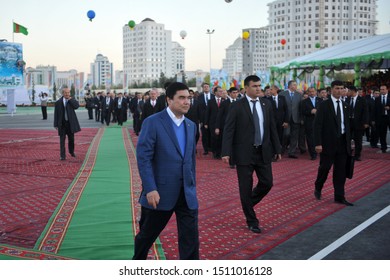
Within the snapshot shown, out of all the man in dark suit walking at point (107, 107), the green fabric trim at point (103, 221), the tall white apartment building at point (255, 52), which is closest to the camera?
the green fabric trim at point (103, 221)

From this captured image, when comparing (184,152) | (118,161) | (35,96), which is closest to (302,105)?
(118,161)

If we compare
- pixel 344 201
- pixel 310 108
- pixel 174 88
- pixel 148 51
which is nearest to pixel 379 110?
pixel 310 108

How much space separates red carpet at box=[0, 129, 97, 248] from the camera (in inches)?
228

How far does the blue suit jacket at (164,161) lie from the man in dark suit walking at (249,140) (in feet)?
6.65

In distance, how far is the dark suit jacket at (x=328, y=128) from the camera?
716cm

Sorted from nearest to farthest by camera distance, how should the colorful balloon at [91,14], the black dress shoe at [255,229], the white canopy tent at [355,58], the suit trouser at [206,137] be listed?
the black dress shoe at [255,229] → the suit trouser at [206,137] → the white canopy tent at [355,58] → the colorful balloon at [91,14]

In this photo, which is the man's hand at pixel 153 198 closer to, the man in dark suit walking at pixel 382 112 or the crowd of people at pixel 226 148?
the crowd of people at pixel 226 148

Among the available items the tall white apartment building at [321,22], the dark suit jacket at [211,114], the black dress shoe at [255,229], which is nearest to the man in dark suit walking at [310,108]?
the dark suit jacket at [211,114]

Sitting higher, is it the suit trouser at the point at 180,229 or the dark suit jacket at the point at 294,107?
the dark suit jacket at the point at 294,107

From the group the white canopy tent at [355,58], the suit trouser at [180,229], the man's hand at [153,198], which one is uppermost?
the white canopy tent at [355,58]

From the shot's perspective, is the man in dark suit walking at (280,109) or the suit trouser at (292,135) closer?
the man in dark suit walking at (280,109)

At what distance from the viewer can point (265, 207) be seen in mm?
6918

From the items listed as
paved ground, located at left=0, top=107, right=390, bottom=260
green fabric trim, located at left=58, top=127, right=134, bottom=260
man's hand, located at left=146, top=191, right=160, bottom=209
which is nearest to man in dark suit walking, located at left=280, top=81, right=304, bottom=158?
green fabric trim, located at left=58, top=127, right=134, bottom=260

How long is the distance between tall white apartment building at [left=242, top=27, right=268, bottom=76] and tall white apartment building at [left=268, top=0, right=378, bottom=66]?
2954cm
